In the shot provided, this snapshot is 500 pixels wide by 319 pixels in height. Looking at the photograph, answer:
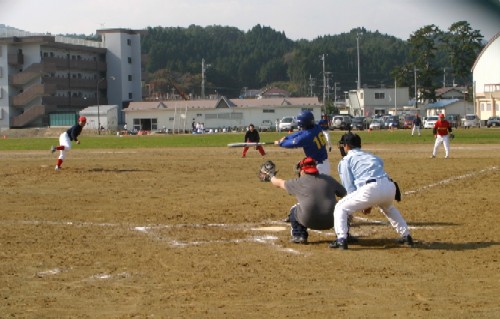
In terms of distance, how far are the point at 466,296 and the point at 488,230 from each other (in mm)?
4735

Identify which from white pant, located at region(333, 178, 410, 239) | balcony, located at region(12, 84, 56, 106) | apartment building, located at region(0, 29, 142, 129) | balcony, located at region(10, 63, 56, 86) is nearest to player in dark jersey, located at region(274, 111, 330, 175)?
white pant, located at region(333, 178, 410, 239)

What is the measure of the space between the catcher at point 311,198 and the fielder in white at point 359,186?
1.08 ft

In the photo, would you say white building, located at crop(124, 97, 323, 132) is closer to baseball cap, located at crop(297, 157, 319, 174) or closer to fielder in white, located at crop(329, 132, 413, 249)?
baseball cap, located at crop(297, 157, 319, 174)

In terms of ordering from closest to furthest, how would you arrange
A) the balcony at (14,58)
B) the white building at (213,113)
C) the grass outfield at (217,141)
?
the grass outfield at (217,141)
the balcony at (14,58)
the white building at (213,113)

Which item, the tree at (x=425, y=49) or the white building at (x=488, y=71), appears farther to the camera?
the tree at (x=425, y=49)

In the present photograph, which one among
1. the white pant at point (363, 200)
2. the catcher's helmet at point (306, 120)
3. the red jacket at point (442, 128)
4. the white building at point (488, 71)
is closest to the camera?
the white building at point (488, 71)

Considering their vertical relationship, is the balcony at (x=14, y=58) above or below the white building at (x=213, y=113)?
above

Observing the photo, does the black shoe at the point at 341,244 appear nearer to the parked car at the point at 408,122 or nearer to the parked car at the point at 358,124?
the parked car at the point at 358,124

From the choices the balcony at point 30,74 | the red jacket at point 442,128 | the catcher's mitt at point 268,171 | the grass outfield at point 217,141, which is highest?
the balcony at point 30,74

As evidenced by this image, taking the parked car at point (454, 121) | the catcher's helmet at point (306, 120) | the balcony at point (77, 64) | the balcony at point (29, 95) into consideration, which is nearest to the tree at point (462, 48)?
the catcher's helmet at point (306, 120)

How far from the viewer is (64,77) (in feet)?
292

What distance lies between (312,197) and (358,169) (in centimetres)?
81

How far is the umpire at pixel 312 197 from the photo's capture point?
34.8 ft

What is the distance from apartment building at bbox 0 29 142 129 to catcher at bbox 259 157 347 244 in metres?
66.6
